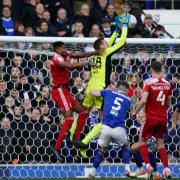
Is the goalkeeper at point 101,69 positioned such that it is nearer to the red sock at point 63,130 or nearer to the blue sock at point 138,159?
the red sock at point 63,130

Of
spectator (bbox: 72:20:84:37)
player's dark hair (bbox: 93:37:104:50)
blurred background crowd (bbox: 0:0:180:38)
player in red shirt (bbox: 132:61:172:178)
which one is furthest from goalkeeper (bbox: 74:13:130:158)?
spectator (bbox: 72:20:84:37)

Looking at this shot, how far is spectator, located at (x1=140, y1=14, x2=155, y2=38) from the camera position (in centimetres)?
2092

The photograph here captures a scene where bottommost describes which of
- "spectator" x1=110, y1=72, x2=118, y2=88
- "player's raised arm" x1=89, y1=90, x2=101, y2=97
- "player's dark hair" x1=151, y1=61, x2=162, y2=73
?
"spectator" x1=110, y1=72, x2=118, y2=88

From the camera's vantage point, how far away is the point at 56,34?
20.7 m

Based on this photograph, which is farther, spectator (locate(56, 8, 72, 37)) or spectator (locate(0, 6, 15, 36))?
spectator (locate(56, 8, 72, 37))

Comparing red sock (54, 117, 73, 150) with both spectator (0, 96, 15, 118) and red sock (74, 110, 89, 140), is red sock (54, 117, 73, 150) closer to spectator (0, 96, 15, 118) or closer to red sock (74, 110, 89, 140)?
red sock (74, 110, 89, 140)

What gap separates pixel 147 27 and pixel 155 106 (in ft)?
17.1

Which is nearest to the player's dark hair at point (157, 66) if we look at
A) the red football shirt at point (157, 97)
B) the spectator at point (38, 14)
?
the red football shirt at point (157, 97)

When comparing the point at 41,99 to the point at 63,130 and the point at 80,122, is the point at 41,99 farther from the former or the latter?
the point at 63,130

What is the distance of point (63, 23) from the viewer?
→ 2106 centimetres

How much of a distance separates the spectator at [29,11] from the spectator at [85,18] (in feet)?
2.70

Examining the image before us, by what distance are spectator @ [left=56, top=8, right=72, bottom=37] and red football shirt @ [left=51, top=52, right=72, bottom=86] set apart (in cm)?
370

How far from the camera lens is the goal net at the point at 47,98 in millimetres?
17625

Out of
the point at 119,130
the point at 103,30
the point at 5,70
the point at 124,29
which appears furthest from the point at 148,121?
the point at 103,30
